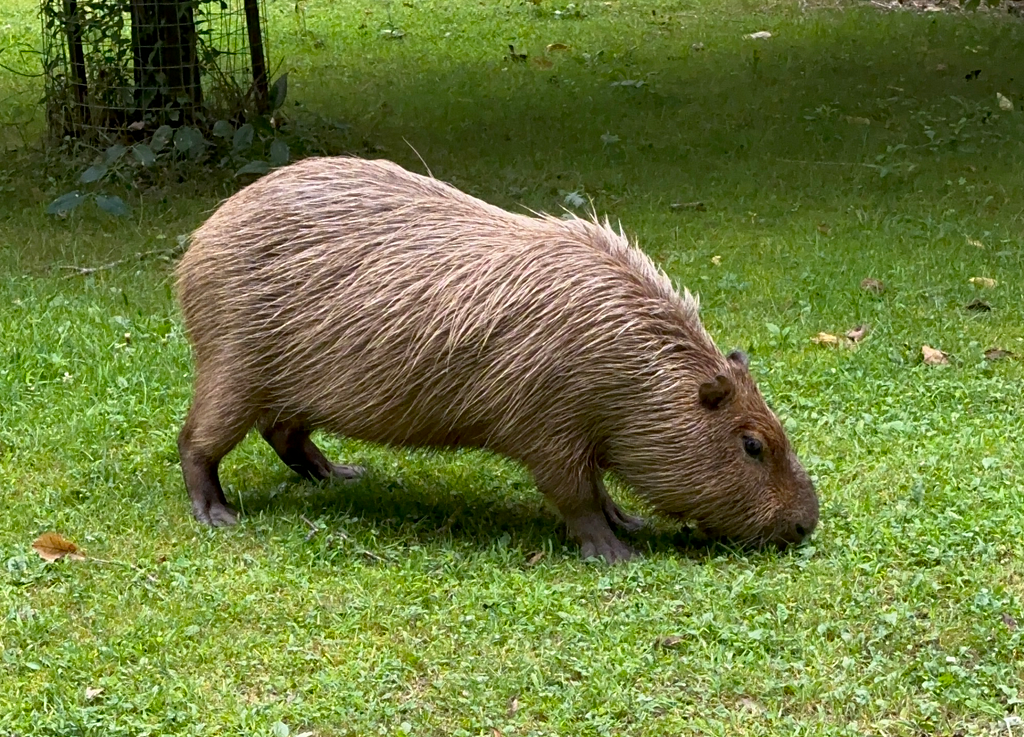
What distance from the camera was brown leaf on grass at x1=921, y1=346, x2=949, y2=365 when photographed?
6.12 meters

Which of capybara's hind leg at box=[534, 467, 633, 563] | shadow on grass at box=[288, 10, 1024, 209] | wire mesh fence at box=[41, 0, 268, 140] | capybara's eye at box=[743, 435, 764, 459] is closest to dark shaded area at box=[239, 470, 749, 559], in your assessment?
capybara's hind leg at box=[534, 467, 633, 563]

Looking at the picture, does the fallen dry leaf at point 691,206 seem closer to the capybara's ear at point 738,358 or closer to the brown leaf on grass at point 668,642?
the capybara's ear at point 738,358

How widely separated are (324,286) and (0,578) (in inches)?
56.0

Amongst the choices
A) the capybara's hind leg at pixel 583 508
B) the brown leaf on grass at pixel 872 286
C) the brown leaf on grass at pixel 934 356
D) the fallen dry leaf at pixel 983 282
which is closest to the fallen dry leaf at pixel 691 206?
the brown leaf on grass at pixel 872 286

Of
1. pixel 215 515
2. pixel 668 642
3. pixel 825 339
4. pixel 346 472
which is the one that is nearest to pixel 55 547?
pixel 215 515

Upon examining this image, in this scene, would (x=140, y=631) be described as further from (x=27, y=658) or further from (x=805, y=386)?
(x=805, y=386)

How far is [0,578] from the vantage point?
436cm

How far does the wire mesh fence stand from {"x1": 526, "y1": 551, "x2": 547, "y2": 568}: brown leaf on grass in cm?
524

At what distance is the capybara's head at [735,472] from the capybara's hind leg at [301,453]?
4.62 feet

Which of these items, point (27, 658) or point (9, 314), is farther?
point (9, 314)

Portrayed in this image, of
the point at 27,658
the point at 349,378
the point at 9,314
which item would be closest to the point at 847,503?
the point at 349,378

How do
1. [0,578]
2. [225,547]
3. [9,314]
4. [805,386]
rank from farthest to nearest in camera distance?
[9,314]
[805,386]
[225,547]
[0,578]

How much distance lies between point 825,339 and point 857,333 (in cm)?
18

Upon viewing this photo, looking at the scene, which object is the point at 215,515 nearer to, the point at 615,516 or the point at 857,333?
the point at 615,516
